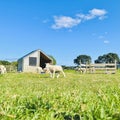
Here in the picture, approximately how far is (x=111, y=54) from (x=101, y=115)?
137 meters

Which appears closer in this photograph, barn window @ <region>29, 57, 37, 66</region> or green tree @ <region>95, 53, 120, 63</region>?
barn window @ <region>29, 57, 37, 66</region>

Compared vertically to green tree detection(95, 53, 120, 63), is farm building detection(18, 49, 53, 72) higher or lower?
lower

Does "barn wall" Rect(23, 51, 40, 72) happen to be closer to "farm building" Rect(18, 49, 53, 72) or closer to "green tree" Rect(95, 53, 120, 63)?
"farm building" Rect(18, 49, 53, 72)

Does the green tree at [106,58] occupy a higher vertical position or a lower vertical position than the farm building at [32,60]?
higher

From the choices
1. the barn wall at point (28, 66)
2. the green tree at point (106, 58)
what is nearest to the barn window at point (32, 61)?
the barn wall at point (28, 66)

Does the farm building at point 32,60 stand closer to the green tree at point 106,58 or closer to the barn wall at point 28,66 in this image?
the barn wall at point 28,66

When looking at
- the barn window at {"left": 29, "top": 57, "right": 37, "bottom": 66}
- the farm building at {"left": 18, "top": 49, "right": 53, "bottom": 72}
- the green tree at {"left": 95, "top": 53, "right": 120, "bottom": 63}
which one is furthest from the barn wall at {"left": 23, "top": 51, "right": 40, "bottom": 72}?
the green tree at {"left": 95, "top": 53, "right": 120, "bottom": 63}

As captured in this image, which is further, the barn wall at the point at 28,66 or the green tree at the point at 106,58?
the green tree at the point at 106,58

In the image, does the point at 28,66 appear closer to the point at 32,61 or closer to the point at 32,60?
the point at 32,61

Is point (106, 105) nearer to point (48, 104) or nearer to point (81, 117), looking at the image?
point (81, 117)

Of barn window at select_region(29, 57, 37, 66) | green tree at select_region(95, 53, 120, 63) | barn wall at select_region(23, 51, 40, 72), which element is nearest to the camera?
barn wall at select_region(23, 51, 40, 72)

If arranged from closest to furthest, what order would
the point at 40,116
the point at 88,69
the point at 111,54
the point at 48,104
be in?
the point at 40,116
the point at 48,104
the point at 88,69
the point at 111,54

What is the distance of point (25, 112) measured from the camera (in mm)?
3854

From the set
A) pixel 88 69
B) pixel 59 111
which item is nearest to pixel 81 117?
pixel 59 111
